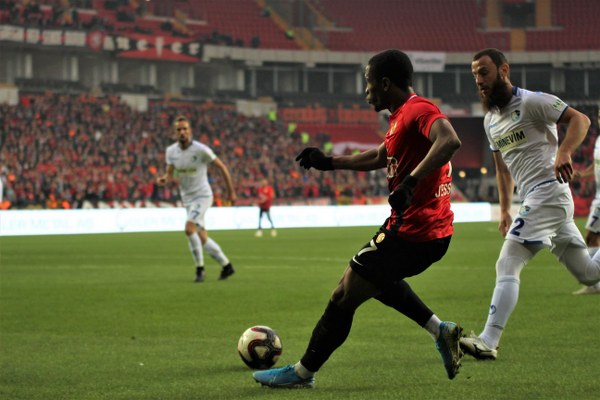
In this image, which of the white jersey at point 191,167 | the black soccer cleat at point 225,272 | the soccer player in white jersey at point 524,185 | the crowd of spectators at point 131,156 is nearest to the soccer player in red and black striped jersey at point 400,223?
the soccer player in white jersey at point 524,185

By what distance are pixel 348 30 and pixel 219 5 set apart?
30.0 ft

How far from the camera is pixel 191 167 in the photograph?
16.6 metres

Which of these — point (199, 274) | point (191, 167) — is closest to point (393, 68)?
point (199, 274)

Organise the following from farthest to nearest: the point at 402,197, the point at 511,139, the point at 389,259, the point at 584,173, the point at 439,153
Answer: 1. the point at 584,173
2. the point at 511,139
3. the point at 389,259
4. the point at 439,153
5. the point at 402,197

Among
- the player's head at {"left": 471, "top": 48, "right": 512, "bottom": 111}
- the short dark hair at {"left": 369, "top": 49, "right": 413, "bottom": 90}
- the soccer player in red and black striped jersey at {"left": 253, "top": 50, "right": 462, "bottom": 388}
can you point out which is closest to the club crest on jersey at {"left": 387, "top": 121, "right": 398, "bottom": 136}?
the soccer player in red and black striped jersey at {"left": 253, "top": 50, "right": 462, "bottom": 388}

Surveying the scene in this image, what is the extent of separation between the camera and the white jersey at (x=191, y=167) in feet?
54.1

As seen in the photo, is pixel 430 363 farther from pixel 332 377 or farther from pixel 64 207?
pixel 64 207

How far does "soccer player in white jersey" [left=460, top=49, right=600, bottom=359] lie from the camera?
7562 millimetres

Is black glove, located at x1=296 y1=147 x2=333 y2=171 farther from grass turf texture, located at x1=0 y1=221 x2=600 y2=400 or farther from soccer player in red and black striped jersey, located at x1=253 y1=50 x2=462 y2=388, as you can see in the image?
grass turf texture, located at x1=0 y1=221 x2=600 y2=400

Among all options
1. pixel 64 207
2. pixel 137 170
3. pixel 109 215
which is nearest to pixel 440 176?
pixel 109 215

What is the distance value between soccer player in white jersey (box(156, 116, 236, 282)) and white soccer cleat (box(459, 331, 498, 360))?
8.85 metres

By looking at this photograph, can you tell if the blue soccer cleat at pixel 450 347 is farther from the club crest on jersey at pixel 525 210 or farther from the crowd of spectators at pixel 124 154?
the crowd of spectators at pixel 124 154

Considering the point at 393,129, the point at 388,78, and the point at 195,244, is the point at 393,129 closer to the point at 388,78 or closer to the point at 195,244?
the point at 388,78

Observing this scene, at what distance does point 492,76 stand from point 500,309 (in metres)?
1.72
